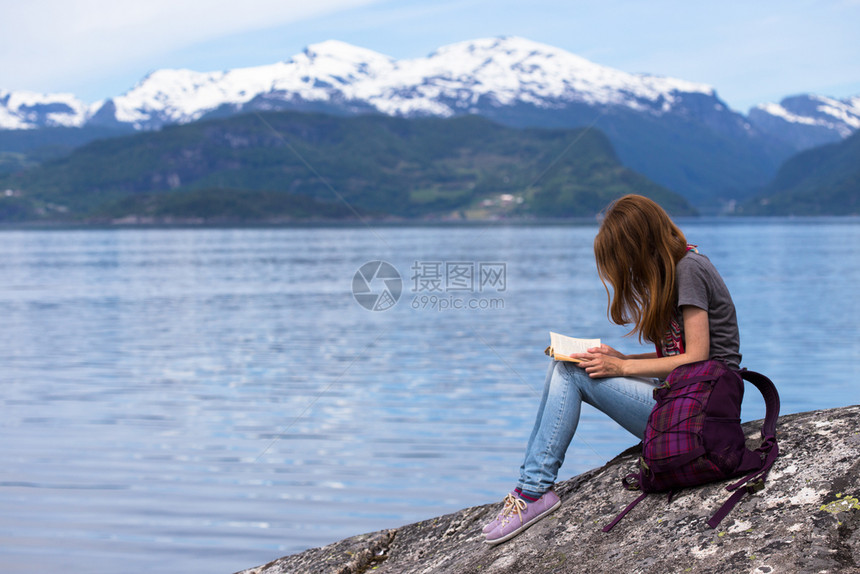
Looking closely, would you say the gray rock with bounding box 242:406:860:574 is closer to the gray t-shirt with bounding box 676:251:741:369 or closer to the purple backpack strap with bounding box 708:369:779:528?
the purple backpack strap with bounding box 708:369:779:528

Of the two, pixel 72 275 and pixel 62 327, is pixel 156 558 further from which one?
pixel 72 275

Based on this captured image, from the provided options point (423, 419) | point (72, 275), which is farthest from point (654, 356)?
point (72, 275)

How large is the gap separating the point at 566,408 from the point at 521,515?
0.72 m

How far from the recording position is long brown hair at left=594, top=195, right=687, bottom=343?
189 inches

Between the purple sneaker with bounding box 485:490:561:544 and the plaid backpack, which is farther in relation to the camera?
the purple sneaker with bounding box 485:490:561:544

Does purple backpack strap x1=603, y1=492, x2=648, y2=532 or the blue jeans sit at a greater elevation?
the blue jeans

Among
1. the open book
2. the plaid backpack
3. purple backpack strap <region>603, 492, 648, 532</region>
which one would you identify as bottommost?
purple backpack strap <region>603, 492, 648, 532</region>

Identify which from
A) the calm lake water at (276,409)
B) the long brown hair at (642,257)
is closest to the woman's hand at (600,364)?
the long brown hair at (642,257)

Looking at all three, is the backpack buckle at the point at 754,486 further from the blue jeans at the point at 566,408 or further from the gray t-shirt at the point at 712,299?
the blue jeans at the point at 566,408

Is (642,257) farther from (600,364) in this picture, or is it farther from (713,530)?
(713,530)

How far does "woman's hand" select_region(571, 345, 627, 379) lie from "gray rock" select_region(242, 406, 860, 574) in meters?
0.70

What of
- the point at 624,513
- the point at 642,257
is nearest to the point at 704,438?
the point at 624,513

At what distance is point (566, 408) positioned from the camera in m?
5.14

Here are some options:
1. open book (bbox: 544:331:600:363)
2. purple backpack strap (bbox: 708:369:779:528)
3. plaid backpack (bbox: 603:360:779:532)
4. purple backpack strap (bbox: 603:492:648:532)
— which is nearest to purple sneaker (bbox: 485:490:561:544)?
purple backpack strap (bbox: 603:492:648:532)
